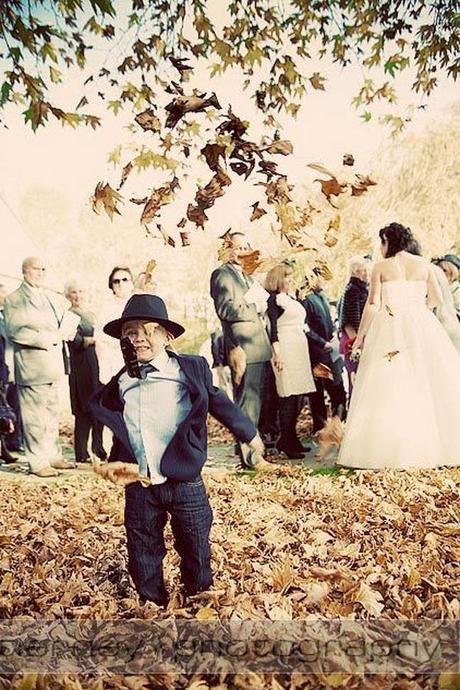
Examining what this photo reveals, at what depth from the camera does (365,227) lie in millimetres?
4066

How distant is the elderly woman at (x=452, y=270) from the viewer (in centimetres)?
421

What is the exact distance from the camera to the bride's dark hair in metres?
4.06

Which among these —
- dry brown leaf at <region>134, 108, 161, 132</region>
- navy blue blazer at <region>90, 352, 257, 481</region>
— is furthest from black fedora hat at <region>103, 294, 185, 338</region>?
dry brown leaf at <region>134, 108, 161, 132</region>

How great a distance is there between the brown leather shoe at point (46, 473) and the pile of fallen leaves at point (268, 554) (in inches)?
2.6

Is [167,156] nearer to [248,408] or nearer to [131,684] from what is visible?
[248,408]

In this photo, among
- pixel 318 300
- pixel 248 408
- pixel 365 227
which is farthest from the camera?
pixel 318 300

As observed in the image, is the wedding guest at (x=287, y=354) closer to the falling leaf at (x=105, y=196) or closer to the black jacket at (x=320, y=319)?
the black jacket at (x=320, y=319)

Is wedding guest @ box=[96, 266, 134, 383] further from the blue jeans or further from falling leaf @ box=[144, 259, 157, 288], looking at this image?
the blue jeans

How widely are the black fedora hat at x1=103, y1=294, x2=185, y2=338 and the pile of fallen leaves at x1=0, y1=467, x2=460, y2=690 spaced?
938 mm

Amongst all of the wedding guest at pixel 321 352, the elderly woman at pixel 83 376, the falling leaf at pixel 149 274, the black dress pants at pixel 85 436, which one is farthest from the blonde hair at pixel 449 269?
Answer: the black dress pants at pixel 85 436

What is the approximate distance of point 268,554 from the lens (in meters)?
3.35

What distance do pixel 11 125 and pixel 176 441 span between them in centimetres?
161

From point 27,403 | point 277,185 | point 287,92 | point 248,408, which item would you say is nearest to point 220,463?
point 248,408

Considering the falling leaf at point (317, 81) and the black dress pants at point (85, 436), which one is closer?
the falling leaf at point (317, 81)
